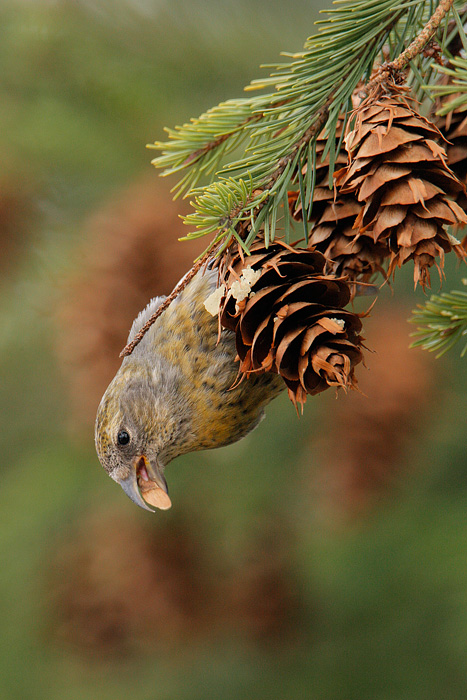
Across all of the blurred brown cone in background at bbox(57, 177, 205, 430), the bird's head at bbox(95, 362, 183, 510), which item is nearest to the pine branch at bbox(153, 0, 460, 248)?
the bird's head at bbox(95, 362, 183, 510)

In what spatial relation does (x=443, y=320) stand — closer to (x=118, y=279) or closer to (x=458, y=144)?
(x=458, y=144)

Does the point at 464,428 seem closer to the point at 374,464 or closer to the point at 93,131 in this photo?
the point at 374,464

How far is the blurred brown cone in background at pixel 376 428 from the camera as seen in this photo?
1.38 metres

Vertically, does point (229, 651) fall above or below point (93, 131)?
below

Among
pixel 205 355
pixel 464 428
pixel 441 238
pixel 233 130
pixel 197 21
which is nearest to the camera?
pixel 441 238

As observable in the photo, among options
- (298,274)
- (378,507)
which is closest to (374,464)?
(378,507)

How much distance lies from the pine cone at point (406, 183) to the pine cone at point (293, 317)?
0.09 m

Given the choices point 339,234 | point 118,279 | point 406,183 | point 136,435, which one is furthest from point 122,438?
point 406,183

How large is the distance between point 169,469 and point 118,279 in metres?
0.49

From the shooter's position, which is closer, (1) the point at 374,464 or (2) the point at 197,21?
(2) the point at 197,21

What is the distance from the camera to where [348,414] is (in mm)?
1452

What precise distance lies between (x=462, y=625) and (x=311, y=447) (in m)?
0.56

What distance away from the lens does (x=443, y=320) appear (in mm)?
867

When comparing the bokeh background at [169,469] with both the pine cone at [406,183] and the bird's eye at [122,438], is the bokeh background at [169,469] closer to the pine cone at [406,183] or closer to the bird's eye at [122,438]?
the bird's eye at [122,438]
